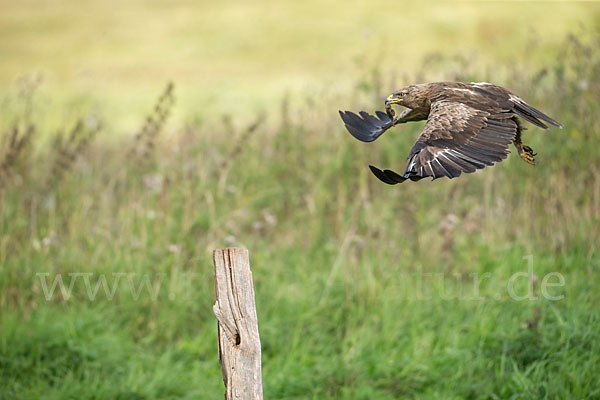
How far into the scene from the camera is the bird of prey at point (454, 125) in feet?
10.2

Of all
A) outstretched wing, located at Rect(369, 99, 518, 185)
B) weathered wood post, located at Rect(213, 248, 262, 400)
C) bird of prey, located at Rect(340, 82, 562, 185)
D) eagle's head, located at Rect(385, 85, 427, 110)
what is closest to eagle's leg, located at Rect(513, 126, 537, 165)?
bird of prey, located at Rect(340, 82, 562, 185)

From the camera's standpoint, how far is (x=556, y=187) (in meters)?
6.23

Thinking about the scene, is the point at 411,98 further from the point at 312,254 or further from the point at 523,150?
the point at 312,254

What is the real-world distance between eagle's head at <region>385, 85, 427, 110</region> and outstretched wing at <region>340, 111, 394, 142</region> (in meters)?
0.13

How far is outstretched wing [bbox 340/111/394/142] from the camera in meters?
3.86

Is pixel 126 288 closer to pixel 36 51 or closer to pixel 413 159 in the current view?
pixel 413 159

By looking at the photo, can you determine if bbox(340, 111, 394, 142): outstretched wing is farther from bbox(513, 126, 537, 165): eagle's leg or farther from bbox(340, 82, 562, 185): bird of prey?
bbox(513, 126, 537, 165): eagle's leg

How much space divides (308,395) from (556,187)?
9.69ft

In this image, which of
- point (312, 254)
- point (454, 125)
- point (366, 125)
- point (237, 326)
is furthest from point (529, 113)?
point (312, 254)

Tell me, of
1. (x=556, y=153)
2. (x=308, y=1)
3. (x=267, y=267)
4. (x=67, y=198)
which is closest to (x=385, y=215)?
(x=267, y=267)

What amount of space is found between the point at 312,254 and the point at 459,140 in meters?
3.09

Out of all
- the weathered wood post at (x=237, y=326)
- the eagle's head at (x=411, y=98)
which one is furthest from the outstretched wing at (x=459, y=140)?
the weathered wood post at (x=237, y=326)

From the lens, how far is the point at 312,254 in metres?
6.25

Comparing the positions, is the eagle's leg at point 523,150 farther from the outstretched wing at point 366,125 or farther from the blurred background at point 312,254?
the blurred background at point 312,254
